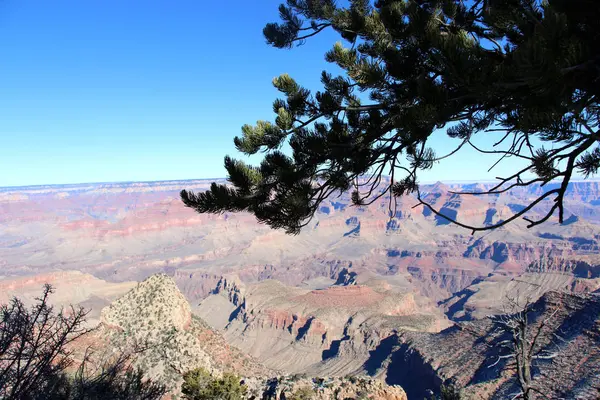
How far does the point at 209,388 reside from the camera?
12.0m

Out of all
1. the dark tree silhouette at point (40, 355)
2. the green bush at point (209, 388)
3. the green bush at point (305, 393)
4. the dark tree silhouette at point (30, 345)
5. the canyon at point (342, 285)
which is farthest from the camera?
the canyon at point (342, 285)

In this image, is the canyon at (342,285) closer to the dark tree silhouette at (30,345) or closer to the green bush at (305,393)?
the dark tree silhouette at (30,345)

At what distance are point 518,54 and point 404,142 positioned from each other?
1963 mm

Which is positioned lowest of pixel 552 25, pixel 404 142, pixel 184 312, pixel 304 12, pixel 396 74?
pixel 184 312

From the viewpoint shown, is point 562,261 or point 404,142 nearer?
point 404,142

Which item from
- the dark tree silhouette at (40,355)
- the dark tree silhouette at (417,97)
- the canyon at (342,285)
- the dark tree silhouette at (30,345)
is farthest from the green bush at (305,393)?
the dark tree silhouette at (417,97)

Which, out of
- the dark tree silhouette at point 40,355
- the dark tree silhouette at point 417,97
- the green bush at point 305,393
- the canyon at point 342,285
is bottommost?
the canyon at point 342,285

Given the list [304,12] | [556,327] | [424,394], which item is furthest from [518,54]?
[424,394]

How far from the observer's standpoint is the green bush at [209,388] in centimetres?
1163

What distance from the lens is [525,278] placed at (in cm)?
9419

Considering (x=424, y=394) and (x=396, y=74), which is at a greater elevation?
(x=396, y=74)

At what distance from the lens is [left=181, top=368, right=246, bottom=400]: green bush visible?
11.6m

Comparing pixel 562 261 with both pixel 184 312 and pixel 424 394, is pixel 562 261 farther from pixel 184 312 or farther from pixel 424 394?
pixel 184 312

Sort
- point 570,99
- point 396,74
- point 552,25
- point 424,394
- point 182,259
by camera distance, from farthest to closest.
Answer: point 182,259
point 424,394
point 396,74
point 570,99
point 552,25
